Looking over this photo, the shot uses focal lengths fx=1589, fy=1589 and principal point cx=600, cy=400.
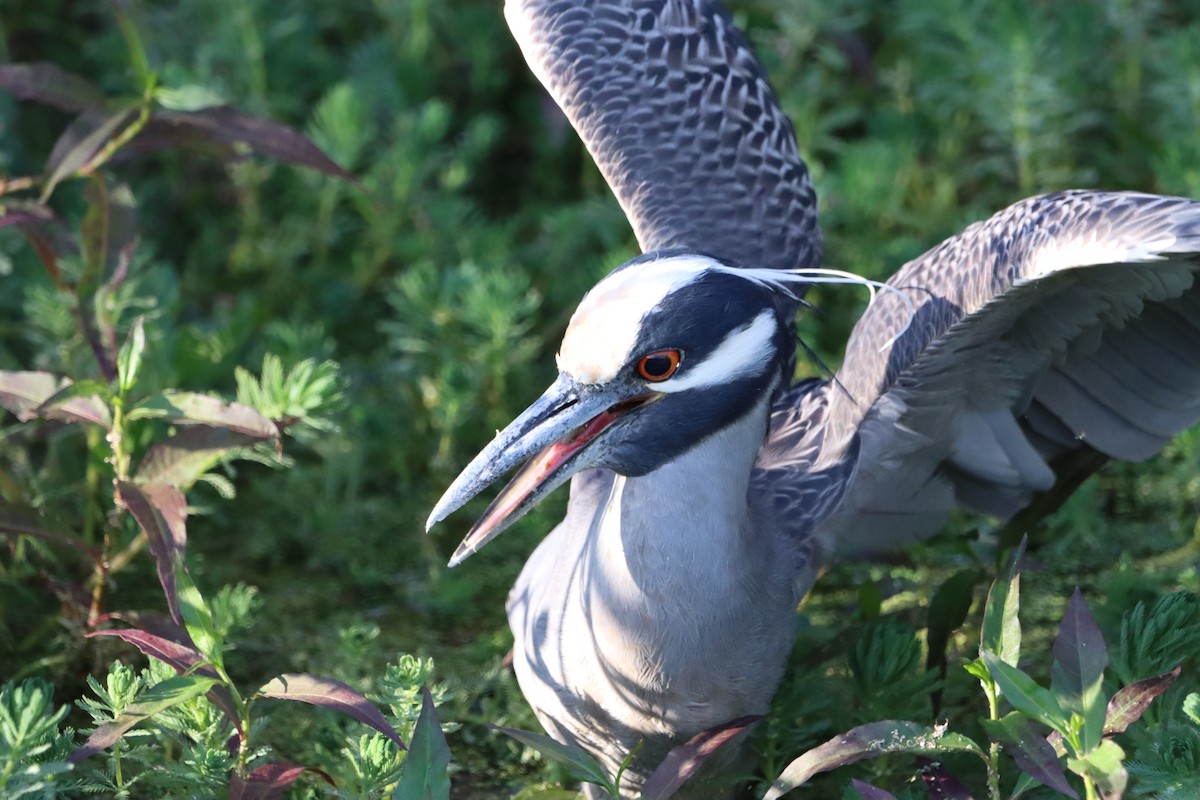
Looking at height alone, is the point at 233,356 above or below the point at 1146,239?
below

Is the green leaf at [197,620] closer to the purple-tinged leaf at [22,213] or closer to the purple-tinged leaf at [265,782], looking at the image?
the purple-tinged leaf at [265,782]

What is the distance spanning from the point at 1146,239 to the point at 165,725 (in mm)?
1630

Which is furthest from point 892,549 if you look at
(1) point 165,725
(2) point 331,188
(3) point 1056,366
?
(2) point 331,188

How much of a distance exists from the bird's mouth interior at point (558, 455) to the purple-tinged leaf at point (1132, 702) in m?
0.81

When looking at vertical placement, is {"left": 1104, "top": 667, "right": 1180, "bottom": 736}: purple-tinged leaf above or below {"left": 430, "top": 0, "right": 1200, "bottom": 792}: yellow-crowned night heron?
below

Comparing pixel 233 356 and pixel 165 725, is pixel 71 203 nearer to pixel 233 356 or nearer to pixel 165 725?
pixel 233 356

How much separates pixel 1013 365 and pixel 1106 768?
31.9 inches

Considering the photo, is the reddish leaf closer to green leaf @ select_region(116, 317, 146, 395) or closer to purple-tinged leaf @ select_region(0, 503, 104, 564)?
green leaf @ select_region(116, 317, 146, 395)

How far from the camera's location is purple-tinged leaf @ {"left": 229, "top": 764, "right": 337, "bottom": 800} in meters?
2.34

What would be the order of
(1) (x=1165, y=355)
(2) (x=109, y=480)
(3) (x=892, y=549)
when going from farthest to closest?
(2) (x=109, y=480) → (3) (x=892, y=549) → (1) (x=1165, y=355)

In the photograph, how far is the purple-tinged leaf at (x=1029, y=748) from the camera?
222 cm

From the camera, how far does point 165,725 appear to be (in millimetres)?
2434

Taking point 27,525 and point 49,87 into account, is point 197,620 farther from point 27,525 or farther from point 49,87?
point 49,87

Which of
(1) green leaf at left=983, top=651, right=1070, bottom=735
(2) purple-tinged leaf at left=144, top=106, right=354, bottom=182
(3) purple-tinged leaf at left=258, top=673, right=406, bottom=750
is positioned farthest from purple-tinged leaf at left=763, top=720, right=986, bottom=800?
(2) purple-tinged leaf at left=144, top=106, right=354, bottom=182
